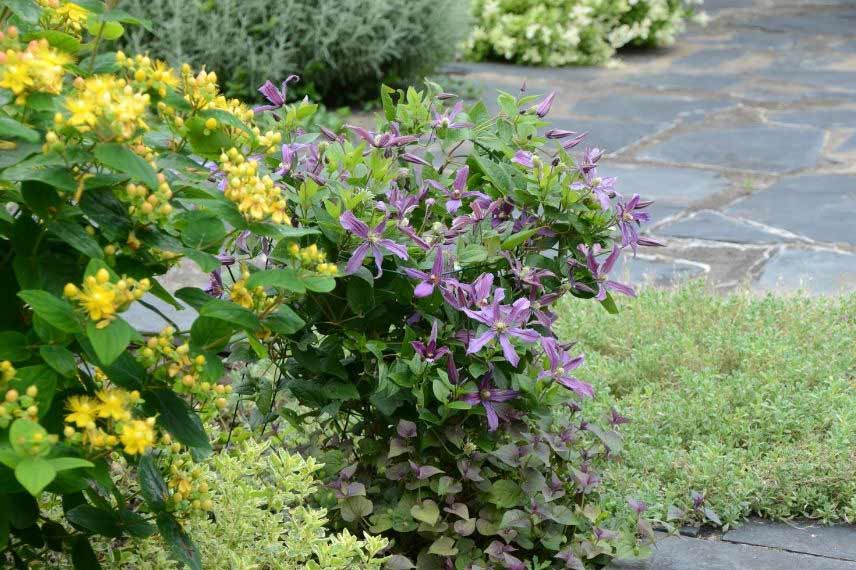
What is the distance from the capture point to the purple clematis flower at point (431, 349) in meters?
2.09

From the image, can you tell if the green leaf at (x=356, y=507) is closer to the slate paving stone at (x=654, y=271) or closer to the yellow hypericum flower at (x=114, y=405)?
the yellow hypericum flower at (x=114, y=405)

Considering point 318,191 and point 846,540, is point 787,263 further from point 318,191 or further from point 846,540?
point 318,191

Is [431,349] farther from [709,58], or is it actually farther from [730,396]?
[709,58]

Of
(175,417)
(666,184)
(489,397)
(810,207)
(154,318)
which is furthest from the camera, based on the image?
(666,184)

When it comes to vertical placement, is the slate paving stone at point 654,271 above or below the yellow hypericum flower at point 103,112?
below

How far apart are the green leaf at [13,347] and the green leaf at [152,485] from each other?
35cm

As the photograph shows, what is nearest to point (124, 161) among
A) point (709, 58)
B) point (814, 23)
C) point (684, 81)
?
point (684, 81)

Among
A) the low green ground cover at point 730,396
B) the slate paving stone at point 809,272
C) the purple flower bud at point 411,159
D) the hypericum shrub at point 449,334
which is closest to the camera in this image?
the hypericum shrub at point 449,334

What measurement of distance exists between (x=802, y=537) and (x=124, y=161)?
6.01ft

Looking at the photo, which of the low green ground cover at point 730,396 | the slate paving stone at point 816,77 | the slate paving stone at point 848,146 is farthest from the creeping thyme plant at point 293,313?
the slate paving stone at point 816,77

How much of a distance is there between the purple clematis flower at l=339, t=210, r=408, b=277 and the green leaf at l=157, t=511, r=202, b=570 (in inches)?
21.0

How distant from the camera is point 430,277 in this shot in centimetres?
206

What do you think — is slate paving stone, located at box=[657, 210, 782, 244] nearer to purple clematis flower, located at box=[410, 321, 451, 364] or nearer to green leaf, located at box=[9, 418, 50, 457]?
purple clematis flower, located at box=[410, 321, 451, 364]

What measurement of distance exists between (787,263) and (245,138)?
10.5ft
